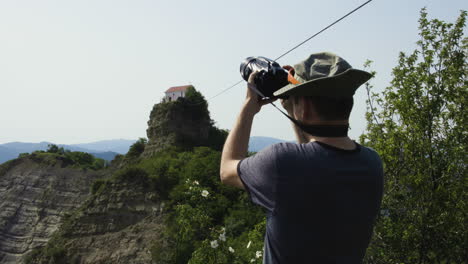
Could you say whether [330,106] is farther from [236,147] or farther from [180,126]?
[180,126]

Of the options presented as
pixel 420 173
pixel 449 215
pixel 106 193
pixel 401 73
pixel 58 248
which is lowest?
pixel 58 248

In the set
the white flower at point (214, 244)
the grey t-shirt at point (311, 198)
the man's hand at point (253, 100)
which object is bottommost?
the white flower at point (214, 244)

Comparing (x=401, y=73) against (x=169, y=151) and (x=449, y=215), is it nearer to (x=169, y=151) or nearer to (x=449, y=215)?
(x=449, y=215)

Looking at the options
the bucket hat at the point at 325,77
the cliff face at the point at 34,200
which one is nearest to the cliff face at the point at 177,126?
the cliff face at the point at 34,200

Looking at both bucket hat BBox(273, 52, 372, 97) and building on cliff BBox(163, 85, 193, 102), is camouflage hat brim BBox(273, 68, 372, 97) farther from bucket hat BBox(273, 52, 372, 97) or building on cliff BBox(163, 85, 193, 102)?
building on cliff BBox(163, 85, 193, 102)

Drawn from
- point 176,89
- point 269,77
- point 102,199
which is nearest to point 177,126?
point 102,199

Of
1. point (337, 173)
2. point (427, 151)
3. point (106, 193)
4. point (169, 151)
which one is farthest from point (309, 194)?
point (169, 151)

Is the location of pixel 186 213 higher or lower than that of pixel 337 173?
lower

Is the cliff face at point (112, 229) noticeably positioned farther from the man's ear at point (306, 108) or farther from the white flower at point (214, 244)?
the man's ear at point (306, 108)

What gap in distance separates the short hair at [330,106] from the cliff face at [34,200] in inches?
1463

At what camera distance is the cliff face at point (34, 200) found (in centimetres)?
3391

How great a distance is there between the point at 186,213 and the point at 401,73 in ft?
20.3

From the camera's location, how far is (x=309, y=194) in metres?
1.48

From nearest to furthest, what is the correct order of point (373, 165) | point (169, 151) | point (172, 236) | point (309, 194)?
1. point (309, 194)
2. point (373, 165)
3. point (172, 236)
4. point (169, 151)
